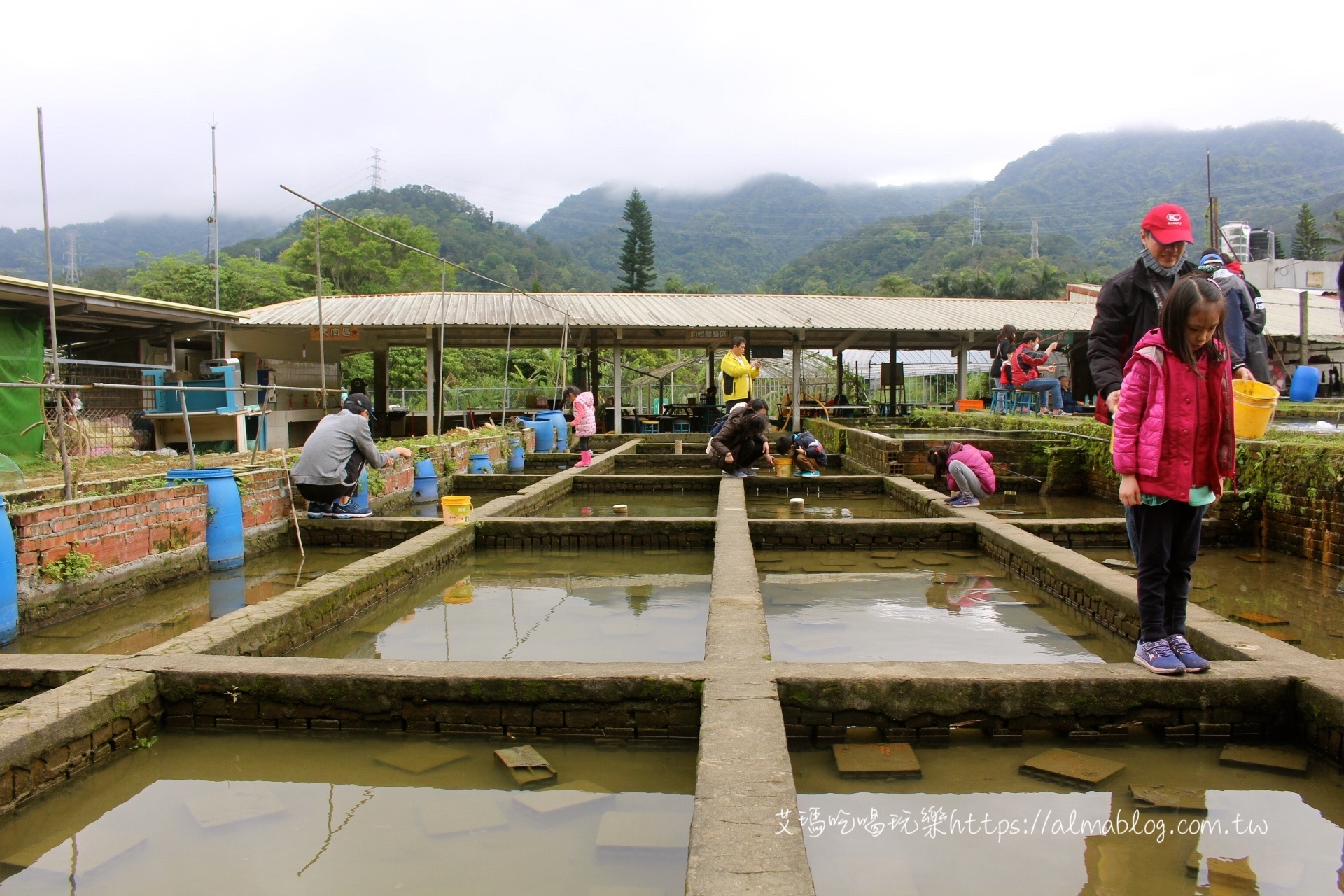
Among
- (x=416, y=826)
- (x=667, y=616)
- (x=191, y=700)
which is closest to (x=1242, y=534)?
(x=667, y=616)

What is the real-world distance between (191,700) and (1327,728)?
12.2ft

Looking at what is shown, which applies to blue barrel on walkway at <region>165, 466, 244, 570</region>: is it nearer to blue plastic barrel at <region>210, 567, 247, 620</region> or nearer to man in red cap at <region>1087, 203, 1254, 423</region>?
blue plastic barrel at <region>210, 567, 247, 620</region>

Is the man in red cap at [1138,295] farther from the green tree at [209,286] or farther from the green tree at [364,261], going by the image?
the green tree at [364,261]

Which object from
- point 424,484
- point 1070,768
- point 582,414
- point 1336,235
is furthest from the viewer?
point 1336,235

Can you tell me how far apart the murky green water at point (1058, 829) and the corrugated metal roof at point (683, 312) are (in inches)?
478

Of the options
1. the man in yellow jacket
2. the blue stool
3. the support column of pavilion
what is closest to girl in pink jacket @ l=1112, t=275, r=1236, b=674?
the support column of pavilion

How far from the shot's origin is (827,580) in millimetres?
5270

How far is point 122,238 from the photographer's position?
115m

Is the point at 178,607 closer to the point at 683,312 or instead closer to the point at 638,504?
the point at 638,504

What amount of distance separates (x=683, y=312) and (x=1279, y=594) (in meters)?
13.6

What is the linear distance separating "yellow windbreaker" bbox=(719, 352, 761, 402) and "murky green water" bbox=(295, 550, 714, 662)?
3798 mm

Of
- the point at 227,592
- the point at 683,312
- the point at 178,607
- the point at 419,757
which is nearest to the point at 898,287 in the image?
the point at 683,312

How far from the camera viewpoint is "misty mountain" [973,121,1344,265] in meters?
81.2

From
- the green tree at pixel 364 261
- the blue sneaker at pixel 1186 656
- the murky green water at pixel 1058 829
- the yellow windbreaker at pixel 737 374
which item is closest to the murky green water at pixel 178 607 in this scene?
the murky green water at pixel 1058 829
